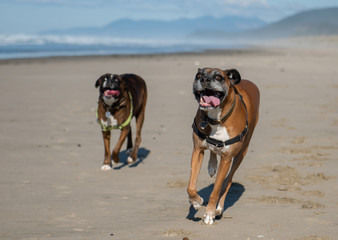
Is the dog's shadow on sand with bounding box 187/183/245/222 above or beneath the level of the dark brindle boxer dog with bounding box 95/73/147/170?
beneath

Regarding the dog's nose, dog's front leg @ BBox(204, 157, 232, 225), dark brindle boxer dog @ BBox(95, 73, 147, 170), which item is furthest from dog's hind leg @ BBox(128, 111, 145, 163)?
the dog's nose

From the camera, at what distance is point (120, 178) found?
7965 mm

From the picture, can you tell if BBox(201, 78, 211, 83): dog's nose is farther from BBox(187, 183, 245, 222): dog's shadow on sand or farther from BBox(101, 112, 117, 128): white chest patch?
BBox(101, 112, 117, 128): white chest patch

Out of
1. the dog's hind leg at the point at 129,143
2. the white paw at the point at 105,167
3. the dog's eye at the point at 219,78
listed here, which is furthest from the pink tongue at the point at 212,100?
the dog's hind leg at the point at 129,143

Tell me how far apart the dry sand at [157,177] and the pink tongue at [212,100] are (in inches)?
52.5

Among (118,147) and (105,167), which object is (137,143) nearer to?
(118,147)

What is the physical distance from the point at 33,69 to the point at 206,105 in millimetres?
21541

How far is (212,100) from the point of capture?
523cm

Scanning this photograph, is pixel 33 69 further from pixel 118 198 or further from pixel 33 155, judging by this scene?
pixel 118 198

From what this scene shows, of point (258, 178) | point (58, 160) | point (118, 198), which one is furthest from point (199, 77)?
point (58, 160)

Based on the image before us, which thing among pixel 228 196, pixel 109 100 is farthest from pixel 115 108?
pixel 228 196

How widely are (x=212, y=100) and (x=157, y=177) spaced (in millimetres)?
2898

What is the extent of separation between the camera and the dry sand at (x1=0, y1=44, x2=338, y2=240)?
18.0ft

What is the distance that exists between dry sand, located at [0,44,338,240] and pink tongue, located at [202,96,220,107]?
4.38ft
